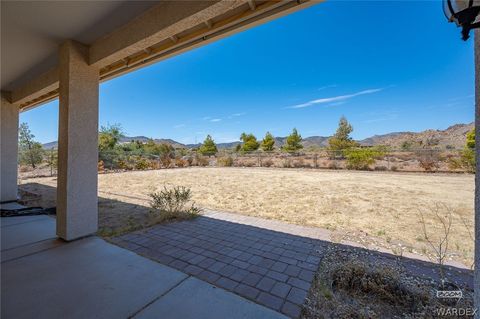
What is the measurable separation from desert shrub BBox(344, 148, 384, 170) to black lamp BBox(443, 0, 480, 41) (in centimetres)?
1132

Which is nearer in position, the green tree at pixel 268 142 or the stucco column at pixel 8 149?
the stucco column at pixel 8 149

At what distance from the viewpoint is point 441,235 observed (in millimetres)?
2975

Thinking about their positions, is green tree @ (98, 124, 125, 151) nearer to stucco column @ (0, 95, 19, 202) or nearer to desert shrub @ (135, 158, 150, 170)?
desert shrub @ (135, 158, 150, 170)

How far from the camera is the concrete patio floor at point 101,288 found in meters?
1.48

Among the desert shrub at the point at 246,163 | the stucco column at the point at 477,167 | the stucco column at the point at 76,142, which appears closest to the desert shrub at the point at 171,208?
the stucco column at the point at 76,142

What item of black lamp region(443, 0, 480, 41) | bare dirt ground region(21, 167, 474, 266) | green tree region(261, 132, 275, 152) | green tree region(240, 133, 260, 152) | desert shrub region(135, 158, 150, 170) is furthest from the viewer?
green tree region(240, 133, 260, 152)

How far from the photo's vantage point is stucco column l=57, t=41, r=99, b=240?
8.34ft

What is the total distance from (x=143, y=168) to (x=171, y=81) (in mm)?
5503

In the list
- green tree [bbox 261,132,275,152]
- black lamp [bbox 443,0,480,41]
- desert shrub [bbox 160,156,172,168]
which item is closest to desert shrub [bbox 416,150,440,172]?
black lamp [bbox 443,0,480,41]

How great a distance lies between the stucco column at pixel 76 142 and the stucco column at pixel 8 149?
3.34 metres

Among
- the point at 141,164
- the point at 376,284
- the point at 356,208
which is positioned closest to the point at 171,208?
the point at 376,284

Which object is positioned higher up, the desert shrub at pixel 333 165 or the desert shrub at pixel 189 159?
the desert shrub at pixel 189 159

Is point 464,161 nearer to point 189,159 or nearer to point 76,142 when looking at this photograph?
point 76,142

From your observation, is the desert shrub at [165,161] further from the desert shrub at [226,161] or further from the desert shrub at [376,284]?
the desert shrub at [376,284]
